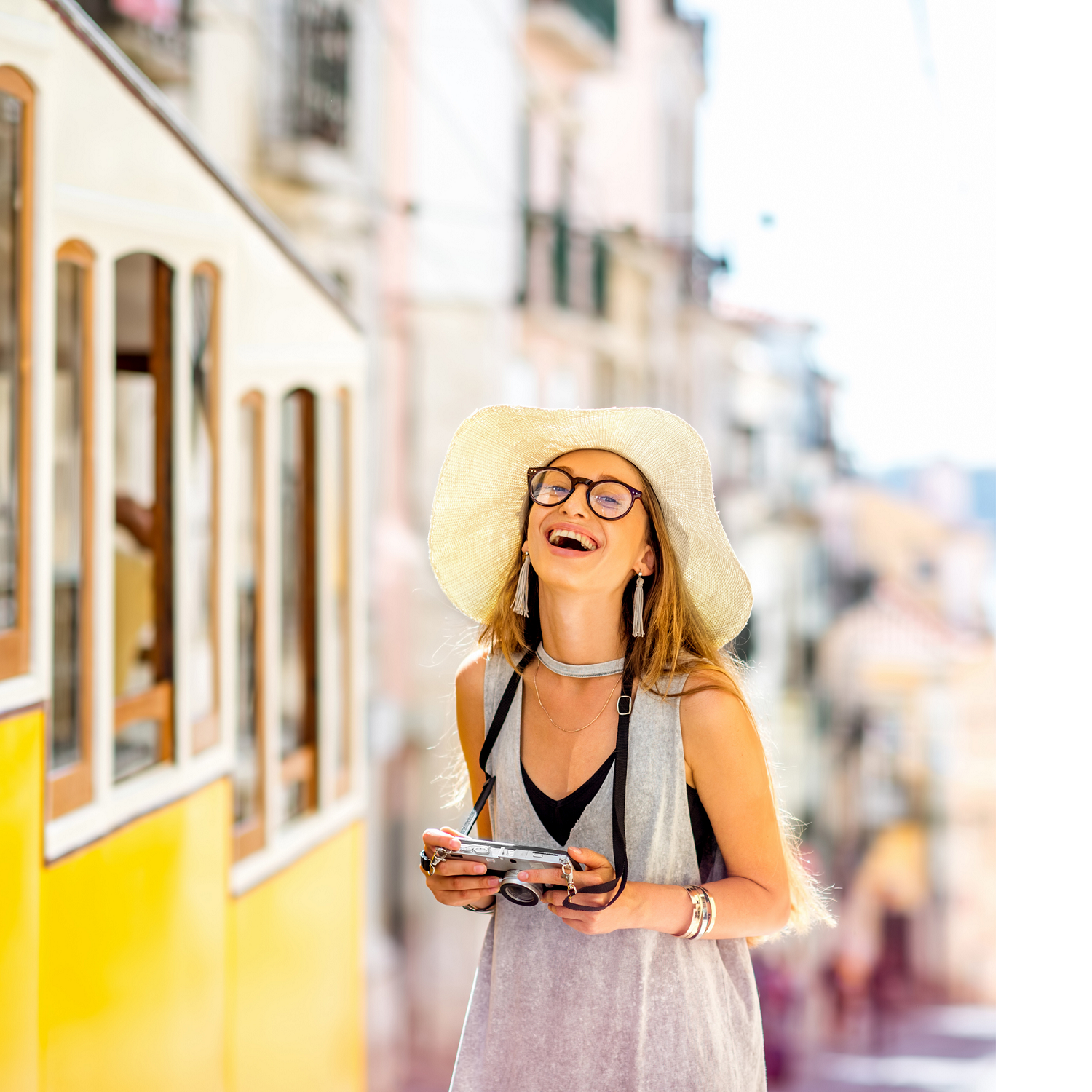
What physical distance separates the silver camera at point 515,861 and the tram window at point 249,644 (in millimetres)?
1309

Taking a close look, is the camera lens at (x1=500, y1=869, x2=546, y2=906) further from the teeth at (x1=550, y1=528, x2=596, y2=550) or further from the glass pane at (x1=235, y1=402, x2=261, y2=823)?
the glass pane at (x1=235, y1=402, x2=261, y2=823)

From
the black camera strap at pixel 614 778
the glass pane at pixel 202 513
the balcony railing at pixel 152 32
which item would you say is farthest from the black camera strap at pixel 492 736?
the balcony railing at pixel 152 32

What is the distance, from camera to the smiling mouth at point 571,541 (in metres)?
1.18

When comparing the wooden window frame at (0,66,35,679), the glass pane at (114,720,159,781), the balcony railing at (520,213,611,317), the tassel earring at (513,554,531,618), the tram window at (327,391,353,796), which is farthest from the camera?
the balcony railing at (520,213,611,317)

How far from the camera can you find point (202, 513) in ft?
13.6

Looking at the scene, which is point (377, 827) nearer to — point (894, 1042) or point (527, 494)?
point (894, 1042)

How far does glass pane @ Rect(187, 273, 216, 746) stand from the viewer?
84.8 inches

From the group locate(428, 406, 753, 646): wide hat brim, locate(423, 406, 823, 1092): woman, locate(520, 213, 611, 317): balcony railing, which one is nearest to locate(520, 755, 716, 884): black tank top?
locate(423, 406, 823, 1092): woman

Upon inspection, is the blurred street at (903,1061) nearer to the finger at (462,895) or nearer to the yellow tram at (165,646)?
the yellow tram at (165,646)

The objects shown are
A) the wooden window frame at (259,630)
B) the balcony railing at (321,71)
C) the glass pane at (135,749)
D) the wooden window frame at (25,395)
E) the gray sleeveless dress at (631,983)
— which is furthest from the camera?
the balcony railing at (321,71)

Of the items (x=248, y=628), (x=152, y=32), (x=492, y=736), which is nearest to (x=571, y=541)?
(x=492, y=736)

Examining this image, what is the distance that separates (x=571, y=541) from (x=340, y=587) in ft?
6.32

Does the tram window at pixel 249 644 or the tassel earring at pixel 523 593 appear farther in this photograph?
the tram window at pixel 249 644

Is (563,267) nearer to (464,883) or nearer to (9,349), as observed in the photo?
(9,349)
